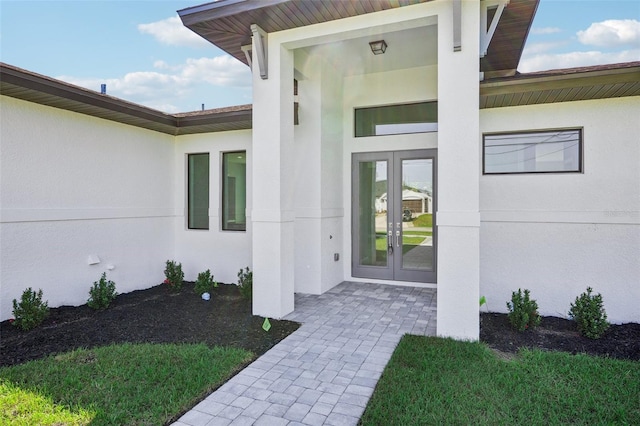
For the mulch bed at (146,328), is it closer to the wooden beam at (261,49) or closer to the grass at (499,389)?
the grass at (499,389)

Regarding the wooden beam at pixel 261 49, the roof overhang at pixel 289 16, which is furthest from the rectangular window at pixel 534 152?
the wooden beam at pixel 261 49

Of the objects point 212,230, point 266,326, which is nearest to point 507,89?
point 266,326

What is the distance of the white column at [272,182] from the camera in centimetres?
500

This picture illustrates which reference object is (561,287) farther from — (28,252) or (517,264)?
(28,252)

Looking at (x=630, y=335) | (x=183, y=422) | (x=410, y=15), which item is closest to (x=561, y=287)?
(x=630, y=335)

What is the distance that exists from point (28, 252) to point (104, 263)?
48.6 inches

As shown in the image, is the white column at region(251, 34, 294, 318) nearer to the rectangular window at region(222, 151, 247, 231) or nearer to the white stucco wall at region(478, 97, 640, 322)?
the rectangular window at region(222, 151, 247, 231)

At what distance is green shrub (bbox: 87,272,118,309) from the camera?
→ 5506 millimetres

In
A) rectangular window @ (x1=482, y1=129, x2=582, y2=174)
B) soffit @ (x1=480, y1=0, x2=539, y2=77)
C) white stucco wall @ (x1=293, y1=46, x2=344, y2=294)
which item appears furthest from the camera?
white stucco wall @ (x1=293, y1=46, x2=344, y2=294)

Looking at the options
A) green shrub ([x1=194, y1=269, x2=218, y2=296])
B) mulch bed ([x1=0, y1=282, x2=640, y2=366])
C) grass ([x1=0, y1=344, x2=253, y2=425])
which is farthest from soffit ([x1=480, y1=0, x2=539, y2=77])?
green shrub ([x1=194, y1=269, x2=218, y2=296])

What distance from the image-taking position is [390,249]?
6.98 metres

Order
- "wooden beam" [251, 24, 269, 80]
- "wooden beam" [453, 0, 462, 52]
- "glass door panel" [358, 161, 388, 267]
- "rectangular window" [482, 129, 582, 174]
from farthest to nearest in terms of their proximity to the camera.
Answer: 1. "glass door panel" [358, 161, 388, 267]
2. "rectangular window" [482, 129, 582, 174]
3. "wooden beam" [251, 24, 269, 80]
4. "wooden beam" [453, 0, 462, 52]

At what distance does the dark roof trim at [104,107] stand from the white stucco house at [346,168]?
3 cm

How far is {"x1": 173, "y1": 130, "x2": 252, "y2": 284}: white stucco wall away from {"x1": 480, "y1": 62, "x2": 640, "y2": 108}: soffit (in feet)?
14.8
